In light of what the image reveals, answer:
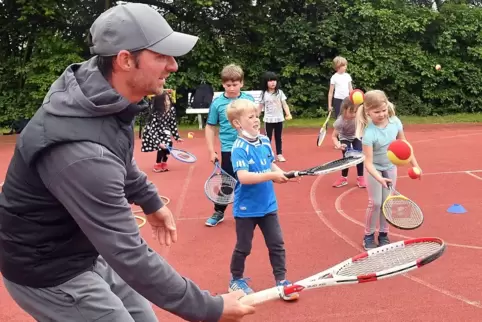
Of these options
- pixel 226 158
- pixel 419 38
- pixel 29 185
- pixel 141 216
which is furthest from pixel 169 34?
pixel 419 38

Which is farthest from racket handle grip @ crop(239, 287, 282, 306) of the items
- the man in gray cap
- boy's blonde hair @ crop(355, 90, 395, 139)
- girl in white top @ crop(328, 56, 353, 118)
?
girl in white top @ crop(328, 56, 353, 118)

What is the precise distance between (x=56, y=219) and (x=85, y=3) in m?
18.4

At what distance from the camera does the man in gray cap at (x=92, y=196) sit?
1.99 metres

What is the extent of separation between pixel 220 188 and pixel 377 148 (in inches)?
81.9

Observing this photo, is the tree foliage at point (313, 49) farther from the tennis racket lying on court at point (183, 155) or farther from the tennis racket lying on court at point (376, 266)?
the tennis racket lying on court at point (376, 266)

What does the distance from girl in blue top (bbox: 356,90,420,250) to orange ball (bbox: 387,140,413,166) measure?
0.24 meters

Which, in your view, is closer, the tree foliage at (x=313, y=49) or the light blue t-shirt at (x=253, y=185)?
the light blue t-shirt at (x=253, y=185)

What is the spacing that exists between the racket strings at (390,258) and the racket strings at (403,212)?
5.21 ft

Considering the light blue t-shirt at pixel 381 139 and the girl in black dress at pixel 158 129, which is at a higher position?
the light blue t-shirt at pixel 381 139

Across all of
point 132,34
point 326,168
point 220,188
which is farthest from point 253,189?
point 132,34

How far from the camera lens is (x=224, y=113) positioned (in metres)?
6.51

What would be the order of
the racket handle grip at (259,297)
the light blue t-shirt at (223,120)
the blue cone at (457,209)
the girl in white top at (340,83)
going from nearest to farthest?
the racket handle grip at (259,297), the light blue t-shirt at (223,120), the blue cone at (457,209), the girl in white top at (340,83)

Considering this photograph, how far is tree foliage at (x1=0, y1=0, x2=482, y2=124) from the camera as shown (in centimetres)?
1816

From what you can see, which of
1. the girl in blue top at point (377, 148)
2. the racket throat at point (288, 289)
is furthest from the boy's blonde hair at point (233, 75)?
the racket throat at point (288, 289)
